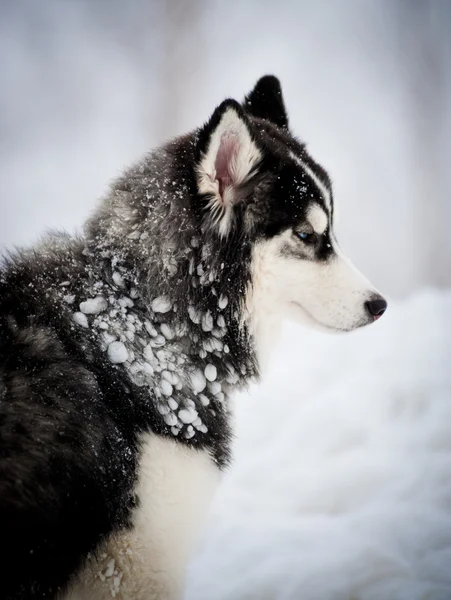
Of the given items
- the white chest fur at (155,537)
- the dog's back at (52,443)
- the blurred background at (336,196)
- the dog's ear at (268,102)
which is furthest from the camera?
the dog's ear at (268,102)

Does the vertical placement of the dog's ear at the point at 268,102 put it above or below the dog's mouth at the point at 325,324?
above

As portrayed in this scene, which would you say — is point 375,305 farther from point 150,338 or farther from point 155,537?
point 155,537

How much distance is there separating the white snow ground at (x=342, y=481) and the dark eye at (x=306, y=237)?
1.38m

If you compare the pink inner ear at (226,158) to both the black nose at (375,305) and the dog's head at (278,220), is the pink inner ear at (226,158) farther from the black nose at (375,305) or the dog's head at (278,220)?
the black nose at (375,305)

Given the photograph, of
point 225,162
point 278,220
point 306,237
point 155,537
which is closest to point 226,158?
point 225,162

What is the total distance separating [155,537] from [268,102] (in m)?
2.00

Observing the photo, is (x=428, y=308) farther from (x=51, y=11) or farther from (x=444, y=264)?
(x=51, y=11)

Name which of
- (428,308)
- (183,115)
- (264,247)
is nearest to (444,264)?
(428,308)

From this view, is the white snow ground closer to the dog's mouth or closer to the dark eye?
the dog's mouth

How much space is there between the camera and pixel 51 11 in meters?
3.03

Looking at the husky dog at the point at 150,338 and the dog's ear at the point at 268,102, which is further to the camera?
the dog's ear at the point at 268,102

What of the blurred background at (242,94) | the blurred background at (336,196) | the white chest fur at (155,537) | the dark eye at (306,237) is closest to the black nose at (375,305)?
the dark eye at (306,237)

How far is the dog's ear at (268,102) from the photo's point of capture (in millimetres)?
2254

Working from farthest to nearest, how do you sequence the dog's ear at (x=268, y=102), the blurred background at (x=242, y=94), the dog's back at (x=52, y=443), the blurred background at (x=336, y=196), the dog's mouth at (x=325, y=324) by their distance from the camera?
the blurred background at (x=242, y=94), the dog's ear at (x=268, y=102), the blurred background at (x=336, y=196), the dog's mouth at (x=325, y=324), the dog's back at (x=52, y=443)
